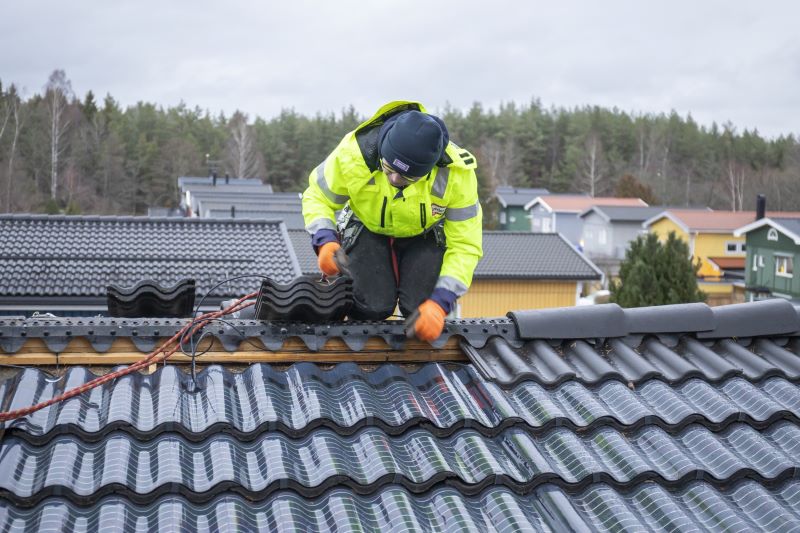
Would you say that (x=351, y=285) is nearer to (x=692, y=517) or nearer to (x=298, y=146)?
(x=692, y=517)

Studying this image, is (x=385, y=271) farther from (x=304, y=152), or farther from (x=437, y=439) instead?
(x=304, y=152)

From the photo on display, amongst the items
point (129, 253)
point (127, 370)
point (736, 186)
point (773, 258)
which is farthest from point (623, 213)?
point (127, 370)

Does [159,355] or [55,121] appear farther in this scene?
[55,121]

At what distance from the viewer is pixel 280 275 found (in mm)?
15969

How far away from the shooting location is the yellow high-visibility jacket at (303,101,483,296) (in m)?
4.30

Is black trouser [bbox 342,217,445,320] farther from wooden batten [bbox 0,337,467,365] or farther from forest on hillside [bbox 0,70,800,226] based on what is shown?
forest on hillside [bbox 0,70,800,226]

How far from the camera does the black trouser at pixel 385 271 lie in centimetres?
471

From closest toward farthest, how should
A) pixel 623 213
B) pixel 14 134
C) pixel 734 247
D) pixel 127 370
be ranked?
pixel 127 370 → pixel 734 247 → pixel 623 213 → pixel 14 134

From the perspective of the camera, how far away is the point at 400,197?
4355mm

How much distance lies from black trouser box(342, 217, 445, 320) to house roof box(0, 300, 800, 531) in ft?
1.86

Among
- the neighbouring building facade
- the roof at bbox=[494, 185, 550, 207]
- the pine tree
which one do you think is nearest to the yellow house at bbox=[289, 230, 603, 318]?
the pine tree

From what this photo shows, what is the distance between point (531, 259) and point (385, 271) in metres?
25.5

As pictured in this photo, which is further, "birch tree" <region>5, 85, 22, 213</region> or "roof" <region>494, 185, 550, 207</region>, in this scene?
"roof" <region>494, 185, 550, 207</region>

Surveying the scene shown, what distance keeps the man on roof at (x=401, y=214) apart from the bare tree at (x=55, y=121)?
5147 cm
